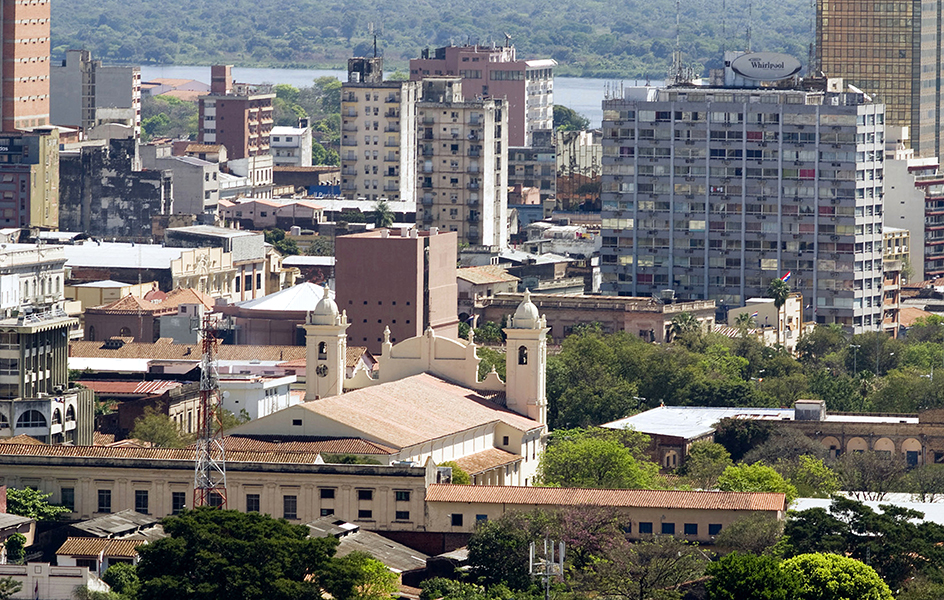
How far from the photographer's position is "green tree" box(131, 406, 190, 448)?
15262 cm

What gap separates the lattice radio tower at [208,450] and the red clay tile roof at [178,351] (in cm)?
5559

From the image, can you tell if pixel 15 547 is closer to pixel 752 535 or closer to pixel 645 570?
pixel 645 570

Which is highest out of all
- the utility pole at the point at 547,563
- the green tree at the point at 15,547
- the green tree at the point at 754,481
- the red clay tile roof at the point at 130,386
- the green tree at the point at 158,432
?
the red clay tile roof at the point at 130,386

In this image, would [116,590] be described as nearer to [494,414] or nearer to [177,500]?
[177,500]

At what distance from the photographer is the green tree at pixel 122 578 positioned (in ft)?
366

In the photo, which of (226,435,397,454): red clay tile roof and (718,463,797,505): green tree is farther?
(718,463,797,505): green tree

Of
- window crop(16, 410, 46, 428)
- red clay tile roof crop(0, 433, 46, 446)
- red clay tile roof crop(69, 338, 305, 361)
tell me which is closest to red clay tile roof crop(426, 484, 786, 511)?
red clay tile roof crop(0, 433, 46, 446)

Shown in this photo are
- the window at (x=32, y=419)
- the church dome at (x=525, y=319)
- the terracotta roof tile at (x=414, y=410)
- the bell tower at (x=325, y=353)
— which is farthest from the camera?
the church dome at (x=525, y=319)

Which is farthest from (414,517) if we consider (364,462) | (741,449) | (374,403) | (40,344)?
(741,449)

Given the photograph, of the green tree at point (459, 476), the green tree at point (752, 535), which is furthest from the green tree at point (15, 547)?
the green tree at point (752, 535)

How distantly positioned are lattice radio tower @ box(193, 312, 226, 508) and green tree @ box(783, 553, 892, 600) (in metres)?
25.8

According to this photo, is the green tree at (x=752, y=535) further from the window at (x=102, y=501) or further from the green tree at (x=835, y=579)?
the window at (x=102, y=501)

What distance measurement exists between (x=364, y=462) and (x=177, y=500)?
922 cm

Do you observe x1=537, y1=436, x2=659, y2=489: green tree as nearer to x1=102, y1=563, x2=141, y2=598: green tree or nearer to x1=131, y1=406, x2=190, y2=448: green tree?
x1=131, y1=406, x2=190, y2=448: green tree
